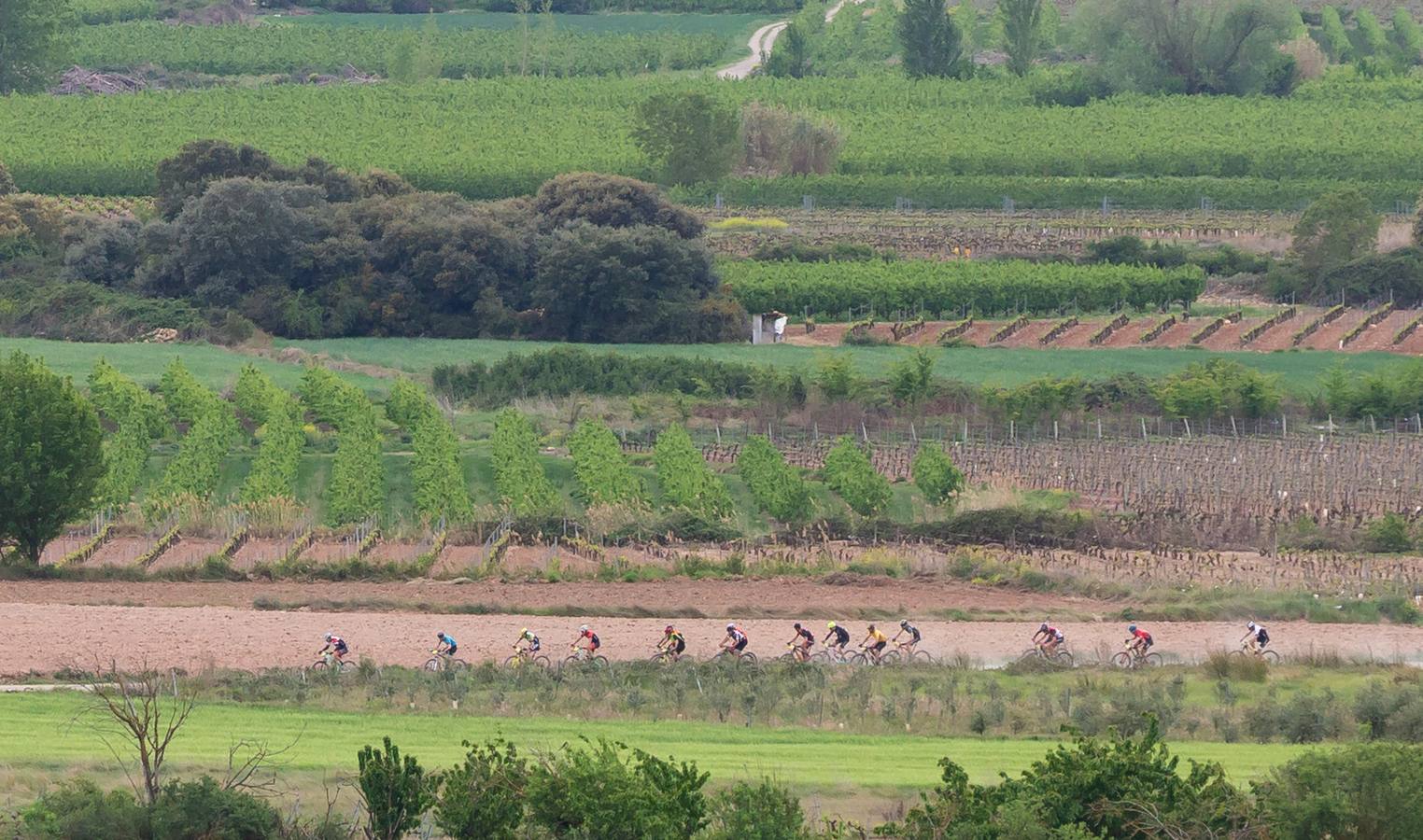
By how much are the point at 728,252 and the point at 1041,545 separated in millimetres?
40197

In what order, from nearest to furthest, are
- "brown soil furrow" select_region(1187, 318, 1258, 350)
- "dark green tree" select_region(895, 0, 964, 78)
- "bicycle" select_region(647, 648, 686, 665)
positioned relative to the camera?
"bicycle" select_region(647, 648, 686, 665), "brown soil furrow" select_region(1187, 318, 1258, 350), "dark green tree" select_region(895, 0, 964, 78)

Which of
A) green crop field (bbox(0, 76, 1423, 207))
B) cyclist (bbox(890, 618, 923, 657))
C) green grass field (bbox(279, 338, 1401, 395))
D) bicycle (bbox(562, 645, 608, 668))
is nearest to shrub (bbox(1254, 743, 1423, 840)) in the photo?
cyclist (bbox(890, 618, 923, 657))

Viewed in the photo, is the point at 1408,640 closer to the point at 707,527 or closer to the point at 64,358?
the point at 707,527

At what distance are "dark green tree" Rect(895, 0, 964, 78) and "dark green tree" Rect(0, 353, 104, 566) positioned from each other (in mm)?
95923

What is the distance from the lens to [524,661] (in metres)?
34.2

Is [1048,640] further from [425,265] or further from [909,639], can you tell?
[425,265]

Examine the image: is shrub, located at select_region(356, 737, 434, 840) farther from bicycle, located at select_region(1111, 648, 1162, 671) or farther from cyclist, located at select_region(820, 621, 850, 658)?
bicycle, located at select_region(1111, 648, 1162, 671)

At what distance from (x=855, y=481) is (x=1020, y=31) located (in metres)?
93.0

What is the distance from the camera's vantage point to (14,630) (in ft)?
121

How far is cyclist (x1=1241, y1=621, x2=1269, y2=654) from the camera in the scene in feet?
116

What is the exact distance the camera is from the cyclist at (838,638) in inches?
1373

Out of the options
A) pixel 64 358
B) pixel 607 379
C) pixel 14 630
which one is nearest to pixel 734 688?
pixel 14 630

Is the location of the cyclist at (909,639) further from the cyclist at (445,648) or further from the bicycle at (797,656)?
the cyclist at (445,648)

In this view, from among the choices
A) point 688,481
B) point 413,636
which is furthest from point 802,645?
point 688,481
